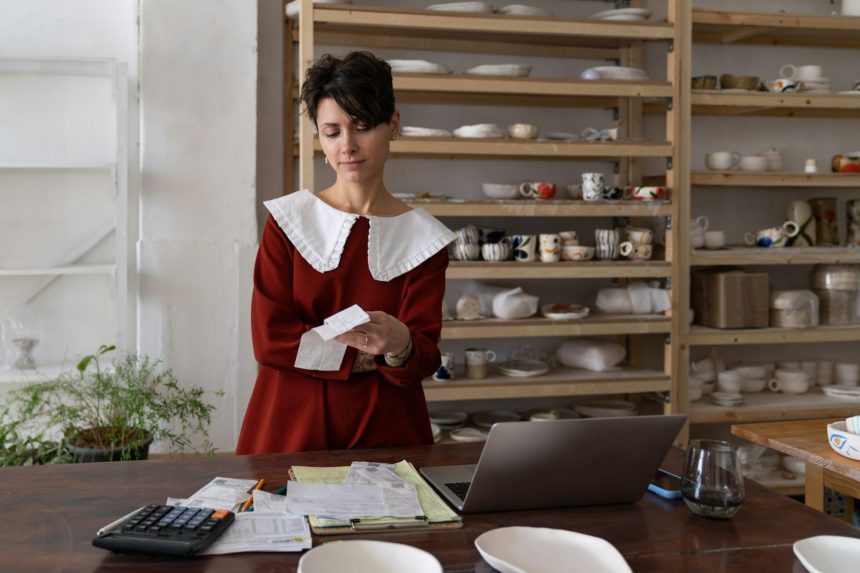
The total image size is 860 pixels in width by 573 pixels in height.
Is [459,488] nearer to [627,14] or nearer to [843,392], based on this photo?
[627,14]

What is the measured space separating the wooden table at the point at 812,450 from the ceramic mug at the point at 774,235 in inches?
54.2

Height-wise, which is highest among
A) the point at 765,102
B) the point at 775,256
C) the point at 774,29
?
the point at 774,29

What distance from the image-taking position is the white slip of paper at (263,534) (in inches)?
46.0

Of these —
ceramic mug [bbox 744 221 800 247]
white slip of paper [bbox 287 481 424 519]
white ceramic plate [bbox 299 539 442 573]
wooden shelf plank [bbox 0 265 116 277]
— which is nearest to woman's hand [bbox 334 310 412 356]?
white slip of paper [bbox 287 481 424 519]

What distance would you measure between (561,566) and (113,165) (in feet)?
8.88

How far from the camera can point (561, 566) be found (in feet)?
3.67

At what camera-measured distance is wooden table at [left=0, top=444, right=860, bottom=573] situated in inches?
44.8

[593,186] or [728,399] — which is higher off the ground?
[593,186]

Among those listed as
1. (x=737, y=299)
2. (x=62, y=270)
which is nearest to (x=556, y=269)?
(x=737, y=299)

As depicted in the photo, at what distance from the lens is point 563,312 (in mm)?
3410

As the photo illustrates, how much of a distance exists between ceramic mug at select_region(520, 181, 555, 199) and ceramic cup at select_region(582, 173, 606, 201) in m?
0.13

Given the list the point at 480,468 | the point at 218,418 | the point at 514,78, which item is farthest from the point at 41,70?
the point at 480,468

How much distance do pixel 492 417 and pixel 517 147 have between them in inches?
43.3

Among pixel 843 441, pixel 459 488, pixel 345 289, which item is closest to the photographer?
pixel 459 488
